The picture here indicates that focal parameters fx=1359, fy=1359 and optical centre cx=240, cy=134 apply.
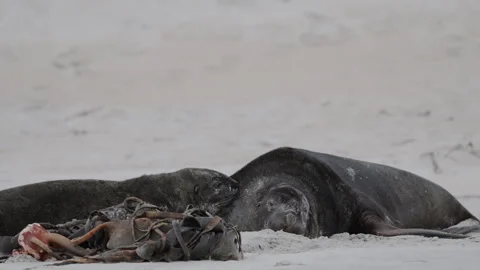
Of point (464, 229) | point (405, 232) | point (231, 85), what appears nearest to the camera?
point (405, 232)

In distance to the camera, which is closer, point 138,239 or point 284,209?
point 138,239

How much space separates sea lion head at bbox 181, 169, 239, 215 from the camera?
7613mm

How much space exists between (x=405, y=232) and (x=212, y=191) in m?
1.18

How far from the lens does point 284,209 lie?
741 centimetres

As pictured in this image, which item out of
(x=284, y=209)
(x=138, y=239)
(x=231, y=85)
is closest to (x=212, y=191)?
(x=284, y=209)

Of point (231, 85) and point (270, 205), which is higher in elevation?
point (231, 85)

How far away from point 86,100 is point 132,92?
17.9 inches

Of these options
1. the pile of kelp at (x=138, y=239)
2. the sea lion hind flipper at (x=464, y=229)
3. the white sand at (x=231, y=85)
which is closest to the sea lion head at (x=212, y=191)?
the sea lion hind flipper at (x=464, y=229)

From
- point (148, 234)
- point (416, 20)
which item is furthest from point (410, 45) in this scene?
point (148, 234)

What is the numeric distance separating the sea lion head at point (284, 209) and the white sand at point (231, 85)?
2.55 metres

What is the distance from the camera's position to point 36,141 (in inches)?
484

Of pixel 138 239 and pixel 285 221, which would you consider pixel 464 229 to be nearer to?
pixel 285 221

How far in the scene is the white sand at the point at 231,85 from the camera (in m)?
11.6

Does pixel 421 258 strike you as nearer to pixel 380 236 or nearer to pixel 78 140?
pixel 380 236
